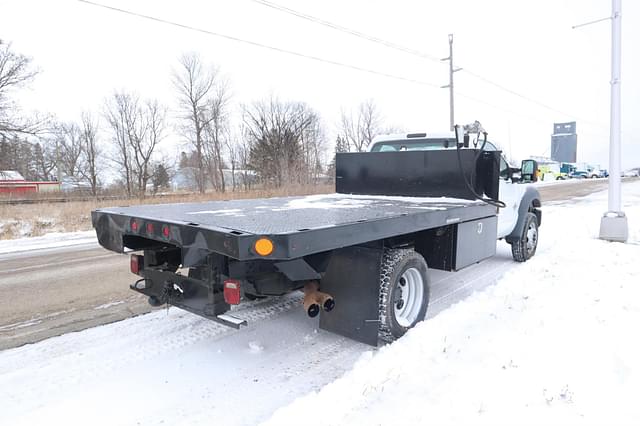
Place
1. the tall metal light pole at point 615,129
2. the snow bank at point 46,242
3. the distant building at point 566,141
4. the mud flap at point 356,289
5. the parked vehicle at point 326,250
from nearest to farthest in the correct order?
the parked vehicle at point 326,250 → the mud flap at point 356,289 → the tall metal light pole at point 615,129 → the snow bank at point 46,242 → the distant building at point 566,141

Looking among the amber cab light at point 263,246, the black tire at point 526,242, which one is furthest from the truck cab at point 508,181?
the amber cab light at point 263,246

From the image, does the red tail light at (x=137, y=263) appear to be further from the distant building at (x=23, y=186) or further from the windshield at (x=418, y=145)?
the distant building at (x=23, y=186)

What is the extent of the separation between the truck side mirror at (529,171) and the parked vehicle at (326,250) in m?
0.99

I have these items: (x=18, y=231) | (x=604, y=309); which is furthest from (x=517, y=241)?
(x=18, y=231)

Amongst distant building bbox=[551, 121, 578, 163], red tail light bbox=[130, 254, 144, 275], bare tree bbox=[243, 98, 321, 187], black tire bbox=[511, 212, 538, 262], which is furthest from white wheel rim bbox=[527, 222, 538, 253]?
distant building bbox=[551, 121, 578, 163]

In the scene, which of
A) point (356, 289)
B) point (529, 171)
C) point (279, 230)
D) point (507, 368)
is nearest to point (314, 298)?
point (356, 289)

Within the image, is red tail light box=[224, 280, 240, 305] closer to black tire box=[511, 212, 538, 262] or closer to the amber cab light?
the amber cab light

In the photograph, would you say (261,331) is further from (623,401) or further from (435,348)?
(623,401)

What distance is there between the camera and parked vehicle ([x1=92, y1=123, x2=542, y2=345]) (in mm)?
2703

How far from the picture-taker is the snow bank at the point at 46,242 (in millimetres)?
9758

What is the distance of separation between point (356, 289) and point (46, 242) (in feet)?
34.8

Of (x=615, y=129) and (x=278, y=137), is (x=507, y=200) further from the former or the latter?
(x=278, y=137)

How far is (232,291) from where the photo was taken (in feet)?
9.61

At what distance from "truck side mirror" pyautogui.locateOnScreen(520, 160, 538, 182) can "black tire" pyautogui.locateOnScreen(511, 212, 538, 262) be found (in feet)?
2.97
